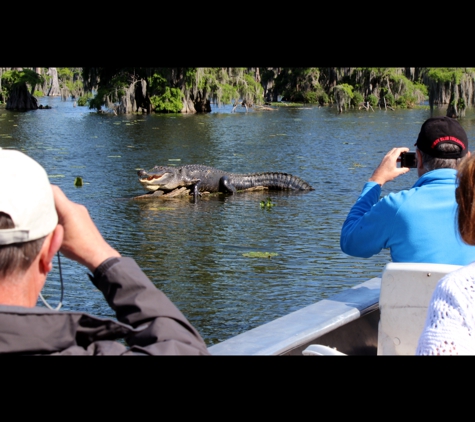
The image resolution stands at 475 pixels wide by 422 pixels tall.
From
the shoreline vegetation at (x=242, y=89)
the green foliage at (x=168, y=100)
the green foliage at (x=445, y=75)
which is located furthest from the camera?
the green foliage at (x=445, y=75)

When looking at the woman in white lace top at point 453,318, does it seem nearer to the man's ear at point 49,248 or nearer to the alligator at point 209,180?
the man's ear at point 49,248

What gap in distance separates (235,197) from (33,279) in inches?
443

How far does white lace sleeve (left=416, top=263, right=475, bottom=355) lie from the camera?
1.75 metres

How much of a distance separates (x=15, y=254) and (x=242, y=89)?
40.0m

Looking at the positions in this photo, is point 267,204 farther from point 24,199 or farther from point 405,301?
point 24,199

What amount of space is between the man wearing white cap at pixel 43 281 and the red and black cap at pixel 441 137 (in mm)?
1937

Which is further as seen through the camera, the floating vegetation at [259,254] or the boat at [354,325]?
the floating vegetation at [259,254]

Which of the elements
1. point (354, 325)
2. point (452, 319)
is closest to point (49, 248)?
point (452, 319)

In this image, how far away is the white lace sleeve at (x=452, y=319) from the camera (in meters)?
1.75

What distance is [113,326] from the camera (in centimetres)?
156

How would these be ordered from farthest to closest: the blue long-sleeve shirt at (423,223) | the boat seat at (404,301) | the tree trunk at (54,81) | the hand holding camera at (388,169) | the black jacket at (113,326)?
1. the tree trunk at (54,81)
2. the hand holding camera at (388,169)
3. the blue long-sleeve shirt at (423,223)
4. the boat seat at (404,301)
5. the black jacket at (113,326)

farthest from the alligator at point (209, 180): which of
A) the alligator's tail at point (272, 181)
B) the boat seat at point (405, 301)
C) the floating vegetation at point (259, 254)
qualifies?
the boat seat at point (405, 301)
